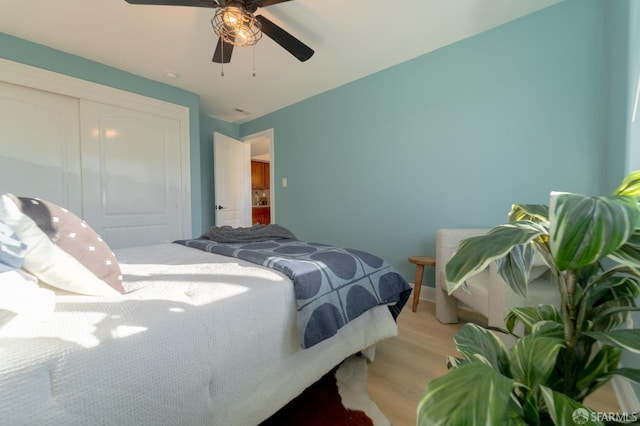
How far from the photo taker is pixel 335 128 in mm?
3111

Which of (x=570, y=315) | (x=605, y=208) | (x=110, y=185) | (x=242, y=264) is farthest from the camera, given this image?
(x=110, y=185)

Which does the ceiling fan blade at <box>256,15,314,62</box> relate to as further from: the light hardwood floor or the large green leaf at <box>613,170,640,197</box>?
the light hardwood floor

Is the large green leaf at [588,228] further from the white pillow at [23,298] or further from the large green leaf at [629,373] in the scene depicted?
the white pillow at [23,298]

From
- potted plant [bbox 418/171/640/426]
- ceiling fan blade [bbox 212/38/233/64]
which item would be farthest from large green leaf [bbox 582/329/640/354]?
ceiling fan blade [bbox 212/38/233/64]

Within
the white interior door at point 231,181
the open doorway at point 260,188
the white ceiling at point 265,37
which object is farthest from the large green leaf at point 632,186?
the open doorway at point 260,188

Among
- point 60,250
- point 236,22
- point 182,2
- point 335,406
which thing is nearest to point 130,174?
point 182,2

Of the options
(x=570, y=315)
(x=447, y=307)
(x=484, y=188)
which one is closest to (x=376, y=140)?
(x=484, y=188)

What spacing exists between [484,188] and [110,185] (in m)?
3.67

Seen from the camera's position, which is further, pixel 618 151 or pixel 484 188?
pixel 484 188

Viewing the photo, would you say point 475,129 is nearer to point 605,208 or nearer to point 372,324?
point 372,324

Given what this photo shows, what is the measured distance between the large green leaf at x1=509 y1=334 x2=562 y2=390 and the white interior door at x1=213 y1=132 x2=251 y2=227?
3.77m

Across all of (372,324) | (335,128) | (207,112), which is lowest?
(372,324)

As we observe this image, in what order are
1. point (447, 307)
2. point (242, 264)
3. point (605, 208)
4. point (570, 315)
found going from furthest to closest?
point (447, 307) → point (242, 264) → point (570, 315) → point (605, 208)

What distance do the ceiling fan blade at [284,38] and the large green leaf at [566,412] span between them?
2.05 metres
